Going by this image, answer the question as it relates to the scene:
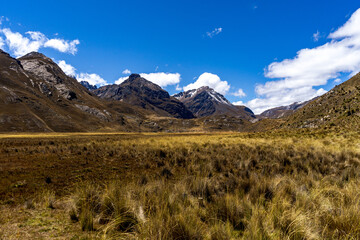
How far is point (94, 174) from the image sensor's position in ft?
27.8

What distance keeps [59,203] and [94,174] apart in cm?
370

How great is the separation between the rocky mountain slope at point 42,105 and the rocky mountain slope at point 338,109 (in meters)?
109

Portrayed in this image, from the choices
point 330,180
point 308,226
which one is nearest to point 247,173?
point 330,180

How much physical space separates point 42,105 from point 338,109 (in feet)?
444

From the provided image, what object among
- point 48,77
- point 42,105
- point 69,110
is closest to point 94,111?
point 69,110

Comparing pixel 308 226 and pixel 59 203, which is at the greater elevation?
pixel 308 226

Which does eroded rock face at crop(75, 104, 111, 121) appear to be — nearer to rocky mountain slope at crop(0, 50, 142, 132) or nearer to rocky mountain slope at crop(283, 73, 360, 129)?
rocky mountain slope at crop(0, 50, 142, 132)

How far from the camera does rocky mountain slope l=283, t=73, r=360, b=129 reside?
29484 mm

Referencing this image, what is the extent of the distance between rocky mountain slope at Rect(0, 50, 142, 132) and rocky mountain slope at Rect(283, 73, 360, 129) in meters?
109

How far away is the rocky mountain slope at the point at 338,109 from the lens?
29.5 meters


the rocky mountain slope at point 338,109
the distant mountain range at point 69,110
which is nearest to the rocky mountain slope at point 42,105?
the distant mountain range at point 69,110

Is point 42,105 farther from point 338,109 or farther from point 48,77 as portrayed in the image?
point 338,109

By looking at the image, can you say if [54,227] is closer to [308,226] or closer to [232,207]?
[232,207]

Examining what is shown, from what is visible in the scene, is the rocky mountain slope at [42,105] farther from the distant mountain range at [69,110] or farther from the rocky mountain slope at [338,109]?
the rocky mountain slope at [338,109]
